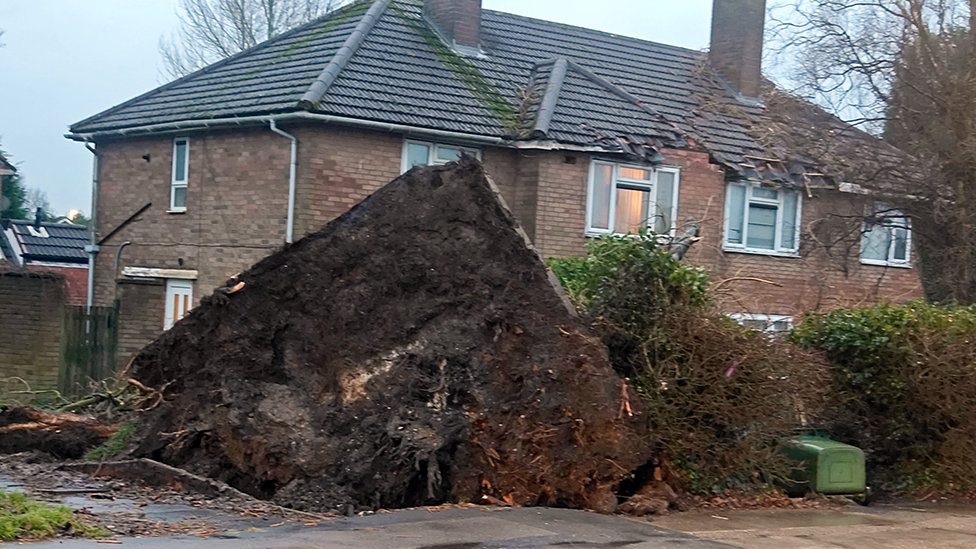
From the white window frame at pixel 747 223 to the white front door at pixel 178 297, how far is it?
1013 cm

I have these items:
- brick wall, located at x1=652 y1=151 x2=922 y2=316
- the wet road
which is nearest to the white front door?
brick wall, located at x1=652 y1=151 x2=922 y2=316

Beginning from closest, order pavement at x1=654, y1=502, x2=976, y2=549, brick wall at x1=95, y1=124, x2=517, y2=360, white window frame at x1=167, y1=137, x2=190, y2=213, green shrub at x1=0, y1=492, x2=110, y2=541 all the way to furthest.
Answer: green shrub at x1=0, y1=492, x2=110, y2=541 → pavement at x1=654, y1=502, x2=976, y2=549 → brick wall at x1=95, y1=124, x2=517, y2=360 → white window frame at x1=167, y1=137, x2=190, y2=213

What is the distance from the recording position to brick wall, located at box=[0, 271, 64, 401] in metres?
16.2

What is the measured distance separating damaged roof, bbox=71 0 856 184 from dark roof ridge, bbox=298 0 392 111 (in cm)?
3

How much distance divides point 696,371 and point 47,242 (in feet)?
105

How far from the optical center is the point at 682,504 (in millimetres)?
10648

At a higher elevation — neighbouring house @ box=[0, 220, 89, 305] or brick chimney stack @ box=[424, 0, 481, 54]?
brick chimney stack @ box=[424, 0, 481, 54]

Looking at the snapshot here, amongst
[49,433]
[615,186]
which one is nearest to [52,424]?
[49,433]

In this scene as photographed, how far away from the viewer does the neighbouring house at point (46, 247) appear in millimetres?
36031

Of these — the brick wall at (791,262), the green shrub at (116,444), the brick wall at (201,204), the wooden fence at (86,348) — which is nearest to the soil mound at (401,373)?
the green shrub at (116,444)

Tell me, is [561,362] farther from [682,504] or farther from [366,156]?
[366,156]

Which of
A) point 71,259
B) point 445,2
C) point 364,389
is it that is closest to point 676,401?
point 364,389

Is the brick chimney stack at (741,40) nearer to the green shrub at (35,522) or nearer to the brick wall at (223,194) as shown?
the brick wall at (223,194)

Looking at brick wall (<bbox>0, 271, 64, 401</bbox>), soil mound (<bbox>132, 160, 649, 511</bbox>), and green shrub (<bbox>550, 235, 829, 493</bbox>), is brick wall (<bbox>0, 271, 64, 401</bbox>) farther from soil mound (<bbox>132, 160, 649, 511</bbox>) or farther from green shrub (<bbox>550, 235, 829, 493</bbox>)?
green shrub (<bbox>550, 235, 829, 493</bbox>)
